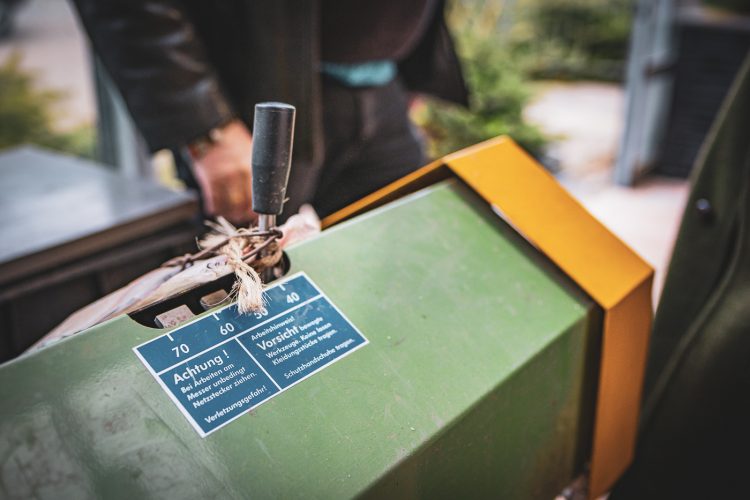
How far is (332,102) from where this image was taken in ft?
5.51

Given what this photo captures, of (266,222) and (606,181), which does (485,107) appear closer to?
(606,181)

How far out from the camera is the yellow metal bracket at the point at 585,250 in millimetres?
947

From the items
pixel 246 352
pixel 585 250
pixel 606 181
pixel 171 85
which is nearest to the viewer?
pixel 246 352

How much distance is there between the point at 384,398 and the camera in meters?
0.70

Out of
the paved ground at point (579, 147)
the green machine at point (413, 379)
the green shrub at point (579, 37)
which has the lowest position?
the green shrub at point (579, 37)

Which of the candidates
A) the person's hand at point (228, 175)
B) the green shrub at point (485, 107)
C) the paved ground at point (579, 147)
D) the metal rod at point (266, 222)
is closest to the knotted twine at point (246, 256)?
the metal rod at point (266, 222)

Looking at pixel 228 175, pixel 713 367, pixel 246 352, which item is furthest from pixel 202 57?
pixel 713 367

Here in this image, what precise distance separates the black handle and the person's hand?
0.70 metres

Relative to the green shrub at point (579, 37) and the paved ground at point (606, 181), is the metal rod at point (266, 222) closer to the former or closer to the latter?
the paved ground at point (606, 181)

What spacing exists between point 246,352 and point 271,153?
21cm

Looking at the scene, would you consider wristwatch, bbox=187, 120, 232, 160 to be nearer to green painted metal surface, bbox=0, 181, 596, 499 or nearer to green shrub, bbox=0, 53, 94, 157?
green painted metal surface, bbox=0, 181, 596, 499

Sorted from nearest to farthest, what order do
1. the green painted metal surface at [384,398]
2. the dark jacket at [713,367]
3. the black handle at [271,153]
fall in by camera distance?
the green painted metal surface at [384,398], the black handle at [271,153], the dark jacket at [713,367]

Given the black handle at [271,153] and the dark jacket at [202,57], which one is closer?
the black handle at [271,153]

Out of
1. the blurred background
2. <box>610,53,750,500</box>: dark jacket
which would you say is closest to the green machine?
<box>610,53,750,500</box>: dark jacket
